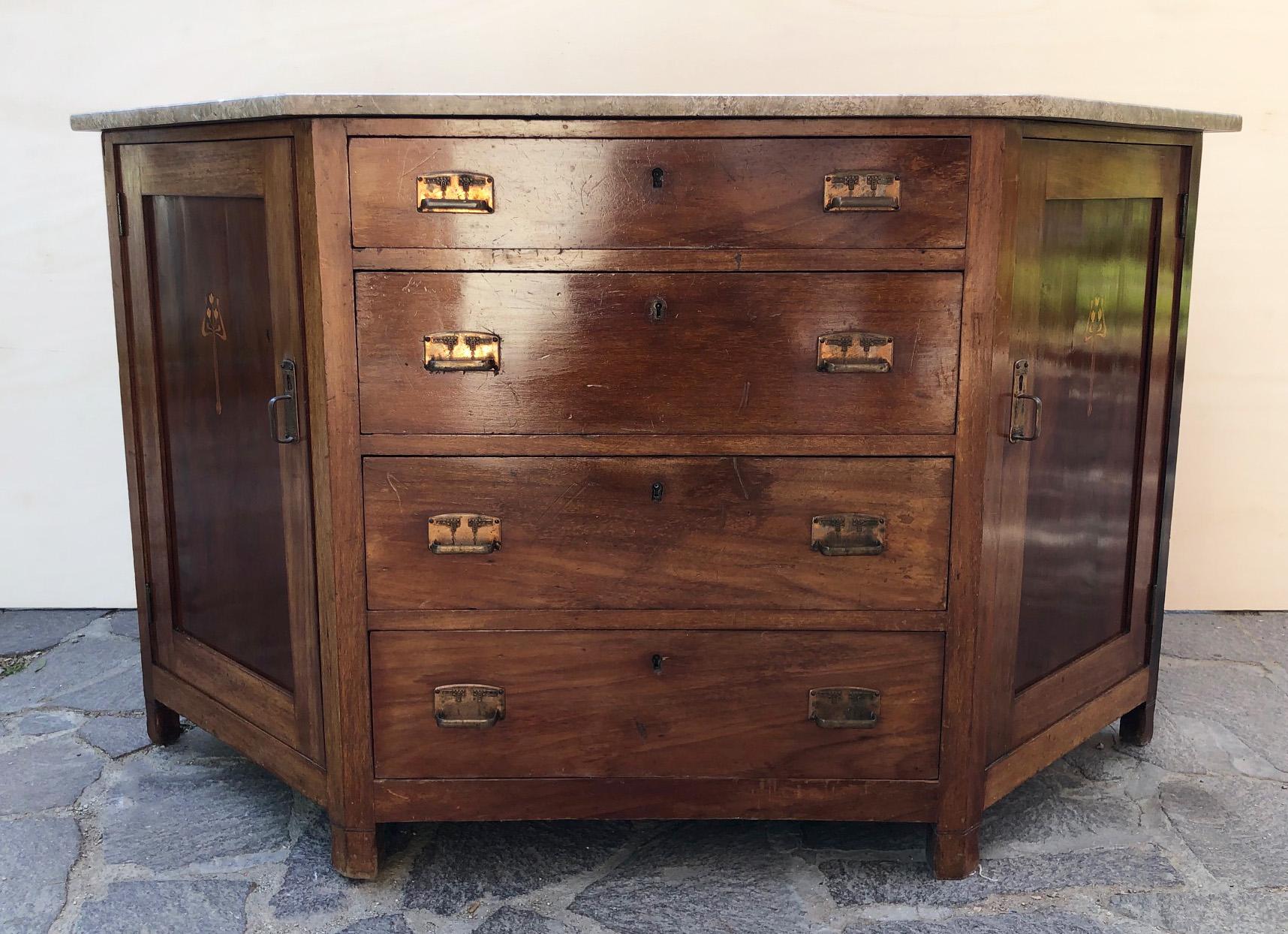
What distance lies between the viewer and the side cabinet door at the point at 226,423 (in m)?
1.95

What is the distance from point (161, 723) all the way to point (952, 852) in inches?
61.5

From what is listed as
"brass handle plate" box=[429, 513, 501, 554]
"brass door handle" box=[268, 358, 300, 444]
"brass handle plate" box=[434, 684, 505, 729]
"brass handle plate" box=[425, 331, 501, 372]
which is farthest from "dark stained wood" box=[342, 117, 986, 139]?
"brass handle plate" box=[434, 684, 505, 729]

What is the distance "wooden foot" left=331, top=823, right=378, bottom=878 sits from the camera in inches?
79.5

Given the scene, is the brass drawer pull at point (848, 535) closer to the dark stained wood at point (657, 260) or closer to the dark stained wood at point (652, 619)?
the dark stained wood at point (652, 619)

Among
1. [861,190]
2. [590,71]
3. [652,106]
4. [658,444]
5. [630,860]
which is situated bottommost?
[630,860]

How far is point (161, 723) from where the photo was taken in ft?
8.17

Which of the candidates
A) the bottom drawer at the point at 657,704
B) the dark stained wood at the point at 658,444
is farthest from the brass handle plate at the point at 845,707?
the dark stained wood at the point at 658,444

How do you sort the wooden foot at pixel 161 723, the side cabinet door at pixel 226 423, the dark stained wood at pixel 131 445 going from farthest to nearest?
the wooden foot at pixel 161 723 → the dark stained wood at pixel 131 445 → the side cabinet door at pixel 226 423

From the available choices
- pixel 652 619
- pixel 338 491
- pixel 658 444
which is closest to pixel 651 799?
pixel 652 619

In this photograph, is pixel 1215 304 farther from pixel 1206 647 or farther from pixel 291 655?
pixel 291 655

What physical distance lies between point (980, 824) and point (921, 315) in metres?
0.91

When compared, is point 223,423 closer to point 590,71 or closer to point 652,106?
point 652,106

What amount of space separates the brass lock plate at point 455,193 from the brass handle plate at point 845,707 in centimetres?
93

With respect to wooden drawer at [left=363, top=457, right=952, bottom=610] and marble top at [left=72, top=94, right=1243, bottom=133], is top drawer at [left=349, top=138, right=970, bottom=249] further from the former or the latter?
wooden drawer at [left=363, top=457, right=952, bottom=610]
